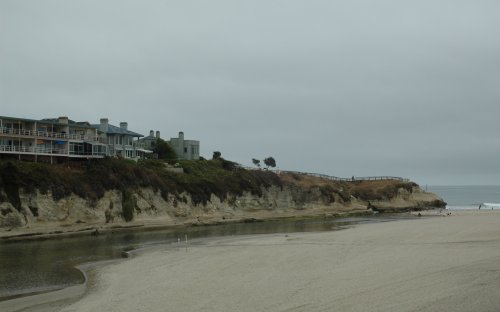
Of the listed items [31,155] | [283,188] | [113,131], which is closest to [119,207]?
[31,155]

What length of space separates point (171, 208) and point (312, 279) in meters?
50.6

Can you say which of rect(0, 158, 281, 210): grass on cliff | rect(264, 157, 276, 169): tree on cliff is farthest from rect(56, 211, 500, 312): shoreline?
rect(264, 157, 276, 169): tree on cliff

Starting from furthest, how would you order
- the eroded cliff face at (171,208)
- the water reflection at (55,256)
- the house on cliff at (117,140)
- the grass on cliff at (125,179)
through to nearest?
the house on cliff at (117,140) → the grass on cliff at (125,179) → the eroded cliff face at (171,208) → the water reflection at (55,256)

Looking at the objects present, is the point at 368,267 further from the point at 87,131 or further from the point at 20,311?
the point at 87,131

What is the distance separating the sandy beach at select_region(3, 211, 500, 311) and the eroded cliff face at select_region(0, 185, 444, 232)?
25907 millimetres

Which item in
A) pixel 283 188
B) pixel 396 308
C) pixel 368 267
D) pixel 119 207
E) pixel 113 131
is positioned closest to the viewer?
pixel 396 308

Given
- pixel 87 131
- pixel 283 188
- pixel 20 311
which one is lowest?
pixel 20 311

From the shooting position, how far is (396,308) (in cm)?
1508

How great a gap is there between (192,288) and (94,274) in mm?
9118

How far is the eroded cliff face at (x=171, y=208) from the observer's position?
178 ft

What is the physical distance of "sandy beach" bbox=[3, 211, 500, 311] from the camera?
650 inches

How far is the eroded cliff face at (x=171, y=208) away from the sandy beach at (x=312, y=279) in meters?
25.9

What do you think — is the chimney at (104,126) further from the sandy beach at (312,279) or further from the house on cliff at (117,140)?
the sandy beach at (312,279)

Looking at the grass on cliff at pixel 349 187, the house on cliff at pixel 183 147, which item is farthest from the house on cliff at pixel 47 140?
the grass on cliff at pixel 349 187
